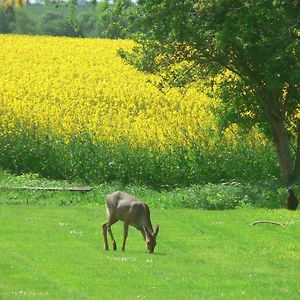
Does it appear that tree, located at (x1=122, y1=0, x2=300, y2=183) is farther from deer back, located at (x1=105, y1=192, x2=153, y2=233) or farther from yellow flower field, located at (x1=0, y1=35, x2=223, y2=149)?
deer back, located at (x1=105, y1=192, x2=153, y2=233)

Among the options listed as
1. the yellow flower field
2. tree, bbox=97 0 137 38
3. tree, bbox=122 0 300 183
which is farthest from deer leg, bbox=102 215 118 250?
the yellow flower field

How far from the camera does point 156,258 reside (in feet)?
49.8

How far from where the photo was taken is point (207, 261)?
50.8 ft

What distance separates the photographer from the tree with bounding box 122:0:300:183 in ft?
82.5

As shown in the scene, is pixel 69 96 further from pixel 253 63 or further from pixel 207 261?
pixel 207 261

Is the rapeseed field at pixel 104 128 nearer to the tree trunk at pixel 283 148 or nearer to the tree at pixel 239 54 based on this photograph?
the tree at pixel 239 54

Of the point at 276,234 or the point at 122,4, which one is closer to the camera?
the point at 276,234

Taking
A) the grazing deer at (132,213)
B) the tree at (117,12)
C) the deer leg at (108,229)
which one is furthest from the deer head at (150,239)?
the tree at (117,12)

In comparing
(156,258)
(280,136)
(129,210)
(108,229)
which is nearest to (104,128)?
(280,136)

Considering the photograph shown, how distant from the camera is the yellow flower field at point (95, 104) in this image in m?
32.7

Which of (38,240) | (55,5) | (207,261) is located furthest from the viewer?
(55,5)

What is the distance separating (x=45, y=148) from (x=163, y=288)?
63.2ft

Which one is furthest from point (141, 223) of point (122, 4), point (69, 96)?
point (69, 96)

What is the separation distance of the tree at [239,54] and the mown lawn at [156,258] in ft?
17.3
